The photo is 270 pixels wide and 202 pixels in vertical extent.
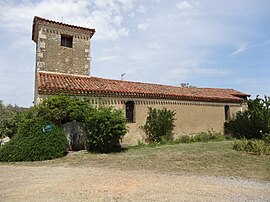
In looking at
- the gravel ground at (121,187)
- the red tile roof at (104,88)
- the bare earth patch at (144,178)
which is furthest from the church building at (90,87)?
the gravel ground at (121,187)

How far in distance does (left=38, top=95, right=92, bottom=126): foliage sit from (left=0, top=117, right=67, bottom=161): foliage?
485 millimetres

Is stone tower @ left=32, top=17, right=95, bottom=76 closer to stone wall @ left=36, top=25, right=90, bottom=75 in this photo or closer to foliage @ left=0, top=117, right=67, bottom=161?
stone wall @ left=36, top=25, right=90, bottom=75

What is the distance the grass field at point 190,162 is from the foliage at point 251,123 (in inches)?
300

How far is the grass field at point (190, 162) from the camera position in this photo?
8242 mm

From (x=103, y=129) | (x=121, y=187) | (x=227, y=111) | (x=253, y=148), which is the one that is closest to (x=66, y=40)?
(x=103, y=129)

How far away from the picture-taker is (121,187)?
20.2ft

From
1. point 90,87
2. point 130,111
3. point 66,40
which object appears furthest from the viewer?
point 66,40

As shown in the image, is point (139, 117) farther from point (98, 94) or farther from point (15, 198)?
point (15, 198)

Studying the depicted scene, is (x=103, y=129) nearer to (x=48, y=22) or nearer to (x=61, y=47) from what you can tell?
(x=61, y=47)

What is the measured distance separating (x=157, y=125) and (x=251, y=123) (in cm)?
730

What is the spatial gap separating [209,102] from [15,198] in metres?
16.3

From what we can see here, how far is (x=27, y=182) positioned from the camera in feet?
22.2

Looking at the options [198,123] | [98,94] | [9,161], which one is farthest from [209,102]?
[9,161]

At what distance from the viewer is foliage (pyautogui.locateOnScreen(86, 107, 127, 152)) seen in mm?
12195
